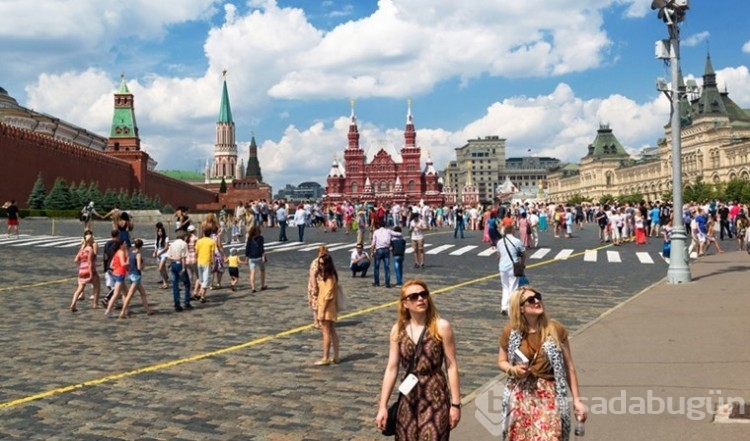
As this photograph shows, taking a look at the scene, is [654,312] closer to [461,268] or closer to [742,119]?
[461,268]

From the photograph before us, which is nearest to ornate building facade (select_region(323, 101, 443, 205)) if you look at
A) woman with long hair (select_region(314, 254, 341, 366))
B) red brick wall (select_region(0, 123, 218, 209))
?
red brick wall (select_region(0, 123, 218, 209))

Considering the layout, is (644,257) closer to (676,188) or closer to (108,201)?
(676,188)

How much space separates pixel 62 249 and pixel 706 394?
25772 mm

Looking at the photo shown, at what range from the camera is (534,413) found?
4.88 meters

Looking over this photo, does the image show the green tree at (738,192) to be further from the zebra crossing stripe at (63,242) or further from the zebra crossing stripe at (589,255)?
the zebra crossing stripe at (63,242)

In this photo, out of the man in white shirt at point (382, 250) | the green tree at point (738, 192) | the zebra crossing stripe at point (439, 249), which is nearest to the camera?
the man in white shirt at point (382, 250)

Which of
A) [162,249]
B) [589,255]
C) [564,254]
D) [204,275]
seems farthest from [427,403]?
[564,254]

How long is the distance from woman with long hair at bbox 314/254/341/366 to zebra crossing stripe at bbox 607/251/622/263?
1645 centimetres

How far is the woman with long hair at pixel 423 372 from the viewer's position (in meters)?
4.96

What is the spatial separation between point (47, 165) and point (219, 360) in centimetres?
5251

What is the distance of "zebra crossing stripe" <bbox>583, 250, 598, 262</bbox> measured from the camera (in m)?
25.5

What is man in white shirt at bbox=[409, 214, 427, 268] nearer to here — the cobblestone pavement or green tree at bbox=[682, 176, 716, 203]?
the cobblestone pavement

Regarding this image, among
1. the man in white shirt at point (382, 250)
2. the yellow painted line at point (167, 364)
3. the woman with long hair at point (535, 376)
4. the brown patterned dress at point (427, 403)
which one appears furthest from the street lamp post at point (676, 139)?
the brown patterned dress at point (427, 403)

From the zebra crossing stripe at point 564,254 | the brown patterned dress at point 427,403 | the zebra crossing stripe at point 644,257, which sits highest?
the brown patterned dress at point 427,403
